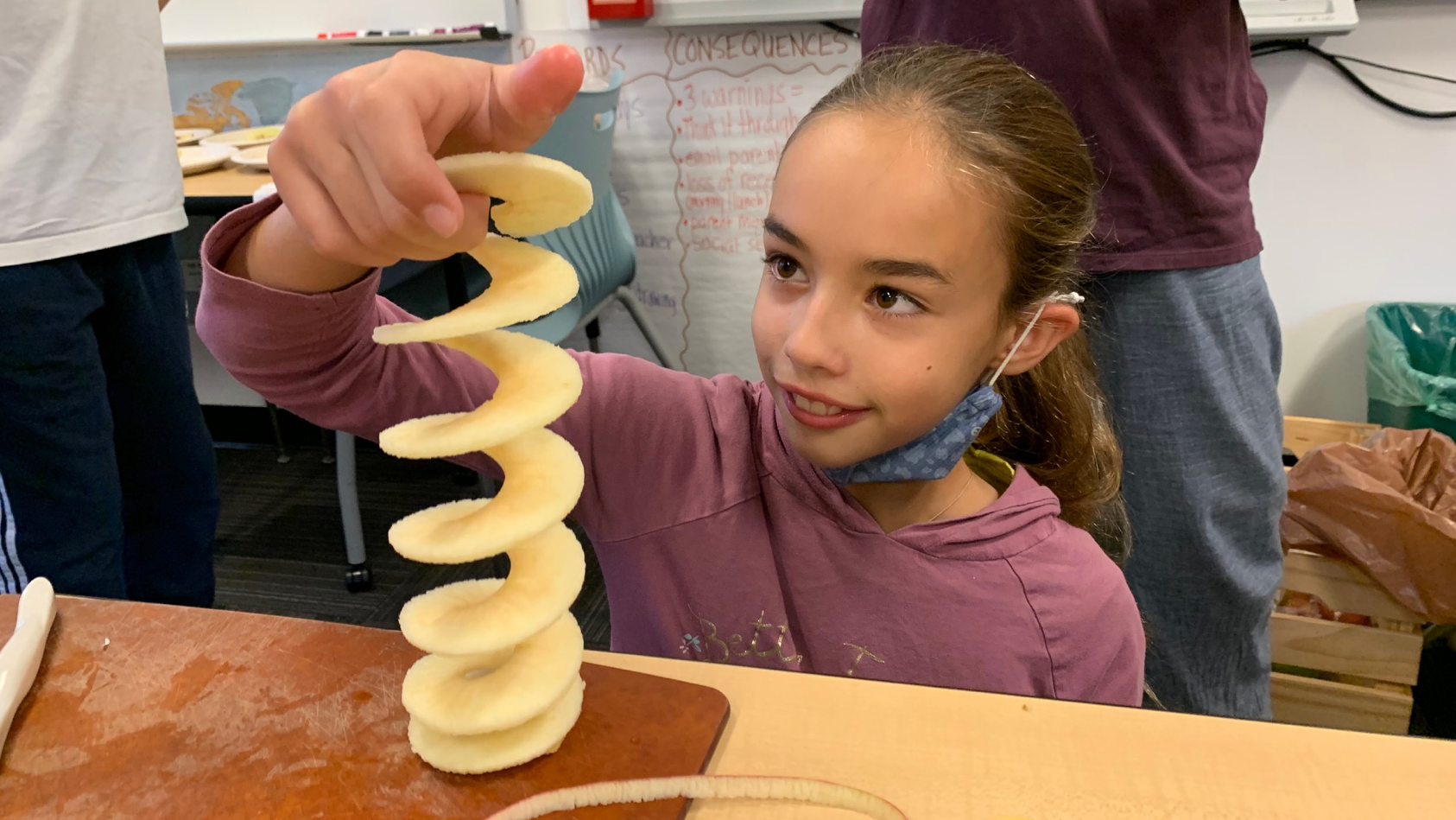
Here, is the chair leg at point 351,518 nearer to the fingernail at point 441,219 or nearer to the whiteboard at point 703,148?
the whiteboard at point 703,148

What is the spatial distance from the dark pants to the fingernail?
1035 mm

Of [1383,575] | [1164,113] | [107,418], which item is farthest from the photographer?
[1383,575]

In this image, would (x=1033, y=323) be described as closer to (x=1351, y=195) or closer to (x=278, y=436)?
(x=1351, y=195)

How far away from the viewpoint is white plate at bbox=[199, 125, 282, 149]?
7.25ft

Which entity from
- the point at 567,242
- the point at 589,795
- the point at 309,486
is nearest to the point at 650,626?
the point at 589,795

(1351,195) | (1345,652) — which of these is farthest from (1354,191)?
(1345,652)

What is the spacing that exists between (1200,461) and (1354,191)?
113 centimetres

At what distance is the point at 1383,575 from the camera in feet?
4.80

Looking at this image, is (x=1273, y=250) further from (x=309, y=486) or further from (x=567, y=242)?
(x=309, y=486)

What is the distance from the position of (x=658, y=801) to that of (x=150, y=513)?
135 centimetres

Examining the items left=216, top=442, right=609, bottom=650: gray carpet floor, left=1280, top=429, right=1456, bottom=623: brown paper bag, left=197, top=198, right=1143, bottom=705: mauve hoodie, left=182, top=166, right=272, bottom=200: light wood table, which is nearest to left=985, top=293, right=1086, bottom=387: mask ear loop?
left=197, top=198, right=1143, bottom=705: mauve hoodie

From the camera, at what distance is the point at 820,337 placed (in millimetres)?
677

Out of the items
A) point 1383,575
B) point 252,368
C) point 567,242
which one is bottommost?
point 1383,575

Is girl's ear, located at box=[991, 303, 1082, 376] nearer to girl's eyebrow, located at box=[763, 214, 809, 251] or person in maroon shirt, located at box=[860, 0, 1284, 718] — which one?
girl's eyebrow, located at box=[763, 214, 809, 251]
